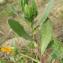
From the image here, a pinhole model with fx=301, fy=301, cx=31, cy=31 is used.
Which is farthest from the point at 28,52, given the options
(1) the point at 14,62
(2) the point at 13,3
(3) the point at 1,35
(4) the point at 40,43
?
(2) the point at 13,3

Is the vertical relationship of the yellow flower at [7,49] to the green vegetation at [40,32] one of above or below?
below

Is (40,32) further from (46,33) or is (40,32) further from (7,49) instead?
(7,49)

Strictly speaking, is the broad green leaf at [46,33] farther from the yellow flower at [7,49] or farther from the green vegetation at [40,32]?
the yellow flower at [7,49]

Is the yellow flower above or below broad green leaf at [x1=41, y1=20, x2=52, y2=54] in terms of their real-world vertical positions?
below

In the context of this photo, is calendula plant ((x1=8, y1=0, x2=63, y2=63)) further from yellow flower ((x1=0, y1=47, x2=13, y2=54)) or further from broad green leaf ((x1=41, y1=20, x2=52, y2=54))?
yellow flower ((x1=0, y1=47, x2=13, y2=54))

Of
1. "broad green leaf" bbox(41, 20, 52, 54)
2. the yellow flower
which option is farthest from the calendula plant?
the yellow flower

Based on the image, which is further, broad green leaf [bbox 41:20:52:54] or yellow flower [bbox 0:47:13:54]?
yellow flower [bbox 0:47:13:54]

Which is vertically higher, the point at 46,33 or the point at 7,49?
the point at 46,33

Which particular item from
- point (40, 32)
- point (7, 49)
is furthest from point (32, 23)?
point (7, 49)

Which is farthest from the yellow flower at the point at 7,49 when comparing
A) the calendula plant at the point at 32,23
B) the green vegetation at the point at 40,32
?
the calendula plant at the point at 32,23
